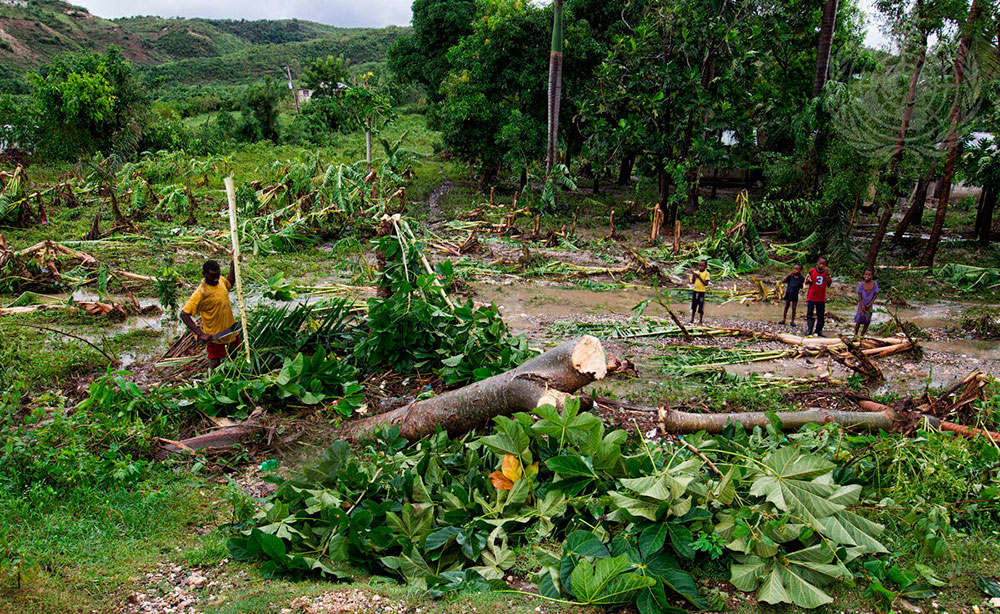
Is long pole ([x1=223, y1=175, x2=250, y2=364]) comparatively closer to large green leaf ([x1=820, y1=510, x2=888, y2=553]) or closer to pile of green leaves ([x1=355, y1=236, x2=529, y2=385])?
pile of green leaves ([x1=355, y1=236, x2=529, y2=385])

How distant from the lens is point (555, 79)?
55.8ft

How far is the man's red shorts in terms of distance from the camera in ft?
19.0

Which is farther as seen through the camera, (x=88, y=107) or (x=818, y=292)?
(x=88, y=107)

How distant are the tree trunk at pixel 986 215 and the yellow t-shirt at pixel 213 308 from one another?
58.7 feet

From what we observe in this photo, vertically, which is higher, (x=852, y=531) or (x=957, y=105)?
(x=957, y=105)

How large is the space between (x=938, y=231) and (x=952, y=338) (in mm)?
5718

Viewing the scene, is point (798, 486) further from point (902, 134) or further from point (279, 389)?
point (902, 134)

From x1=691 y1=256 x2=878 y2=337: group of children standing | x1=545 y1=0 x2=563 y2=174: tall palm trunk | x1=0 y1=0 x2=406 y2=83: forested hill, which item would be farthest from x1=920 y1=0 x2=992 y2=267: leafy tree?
x1=0 y1=0 x2=406 y2=83: forested hill

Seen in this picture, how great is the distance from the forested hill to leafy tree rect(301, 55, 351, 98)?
80.4 ft

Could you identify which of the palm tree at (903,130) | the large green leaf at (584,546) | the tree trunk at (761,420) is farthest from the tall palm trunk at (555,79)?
the large green leaf at (584,546)

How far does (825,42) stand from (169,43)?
7730 cm

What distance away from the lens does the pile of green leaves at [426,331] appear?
5.48 m

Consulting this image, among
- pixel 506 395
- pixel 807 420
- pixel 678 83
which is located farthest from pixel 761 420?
pixel 678 83

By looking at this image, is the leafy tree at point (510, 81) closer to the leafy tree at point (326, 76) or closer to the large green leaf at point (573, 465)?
the leafy tree at point (326, 76)
